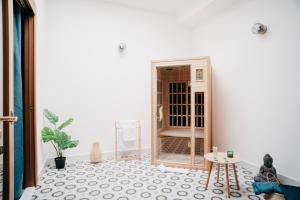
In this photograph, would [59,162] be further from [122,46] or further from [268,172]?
[268,172]

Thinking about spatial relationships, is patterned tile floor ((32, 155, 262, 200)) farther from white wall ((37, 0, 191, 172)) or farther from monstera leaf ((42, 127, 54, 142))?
white wall ((37, 0, 191, 172))

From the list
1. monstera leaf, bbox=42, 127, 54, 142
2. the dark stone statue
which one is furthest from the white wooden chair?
the dark stone statue

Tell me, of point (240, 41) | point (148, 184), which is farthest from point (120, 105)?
point (240, 41)

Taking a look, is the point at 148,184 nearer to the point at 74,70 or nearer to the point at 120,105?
the point at 120,105

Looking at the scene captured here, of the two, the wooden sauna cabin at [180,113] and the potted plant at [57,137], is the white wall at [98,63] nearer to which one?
the potted plant at [57,137]

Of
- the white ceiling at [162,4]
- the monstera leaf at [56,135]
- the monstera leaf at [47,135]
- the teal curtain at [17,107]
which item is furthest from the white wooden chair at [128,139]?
the white ceiling at [162,4]

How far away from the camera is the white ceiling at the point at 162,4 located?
3.83 m

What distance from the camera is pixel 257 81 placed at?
118 inches

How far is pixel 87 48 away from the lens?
12.1 feet

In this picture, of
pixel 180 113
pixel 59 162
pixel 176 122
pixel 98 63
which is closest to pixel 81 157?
pixel 59 162

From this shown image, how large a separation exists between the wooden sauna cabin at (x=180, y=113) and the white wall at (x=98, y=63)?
0.46 m

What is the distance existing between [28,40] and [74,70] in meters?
1.12

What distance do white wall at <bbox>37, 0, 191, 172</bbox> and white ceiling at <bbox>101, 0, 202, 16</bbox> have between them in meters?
0.14

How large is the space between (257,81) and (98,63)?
8.87ft
